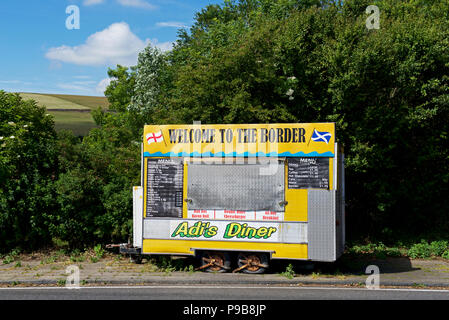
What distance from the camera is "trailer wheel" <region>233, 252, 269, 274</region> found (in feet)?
34.6

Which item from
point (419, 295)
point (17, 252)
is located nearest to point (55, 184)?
point (17, 252)

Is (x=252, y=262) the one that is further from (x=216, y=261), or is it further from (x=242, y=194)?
(x=242, y=194)

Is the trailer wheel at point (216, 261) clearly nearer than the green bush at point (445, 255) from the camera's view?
Yes

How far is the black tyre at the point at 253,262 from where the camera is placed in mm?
10531

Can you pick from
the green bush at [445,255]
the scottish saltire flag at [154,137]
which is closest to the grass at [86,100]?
the scottish saltire flag at [154,137]

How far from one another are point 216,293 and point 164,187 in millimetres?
3166

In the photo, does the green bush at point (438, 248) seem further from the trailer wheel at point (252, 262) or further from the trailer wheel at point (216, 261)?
the trailer wheel at point (216, 261)

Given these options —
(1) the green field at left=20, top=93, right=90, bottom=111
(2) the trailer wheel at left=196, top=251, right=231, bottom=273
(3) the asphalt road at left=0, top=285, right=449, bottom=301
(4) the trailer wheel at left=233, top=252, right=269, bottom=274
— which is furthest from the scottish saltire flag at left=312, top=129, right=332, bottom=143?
(1) the green field at left=20, top=93, right=90, bottom=111

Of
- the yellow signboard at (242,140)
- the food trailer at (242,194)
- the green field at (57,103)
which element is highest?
the green field at (57,103)

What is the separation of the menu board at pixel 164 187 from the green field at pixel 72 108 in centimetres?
2731

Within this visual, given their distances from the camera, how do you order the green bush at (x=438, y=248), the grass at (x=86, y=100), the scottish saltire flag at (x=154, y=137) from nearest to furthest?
1. the scottish saltire flag at (x=154, y=137)
2. the green bush at (x=438, y=248)
3. the grass at (x=86, y=100)

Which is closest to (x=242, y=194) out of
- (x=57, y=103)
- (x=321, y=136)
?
(x=321, y=136)

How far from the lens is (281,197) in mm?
10219

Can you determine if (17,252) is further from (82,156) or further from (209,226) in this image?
(209,226)
